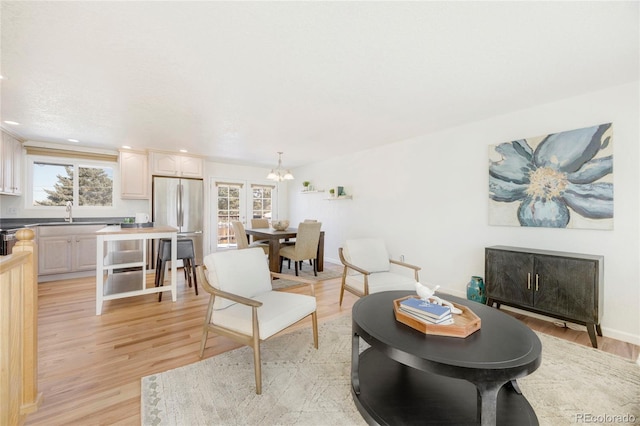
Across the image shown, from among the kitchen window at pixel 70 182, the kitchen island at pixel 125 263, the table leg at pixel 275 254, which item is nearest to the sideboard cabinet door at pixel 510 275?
the table leg at pixel 275 254

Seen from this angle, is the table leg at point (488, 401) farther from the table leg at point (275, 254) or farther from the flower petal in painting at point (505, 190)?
the table leg at point (275, 254)

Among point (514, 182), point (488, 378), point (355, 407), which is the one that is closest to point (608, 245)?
point (514, 182)

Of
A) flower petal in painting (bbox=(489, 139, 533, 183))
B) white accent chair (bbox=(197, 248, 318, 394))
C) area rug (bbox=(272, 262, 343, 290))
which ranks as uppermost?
flower petal in painting (bbox=(489, 139, 533, 183))

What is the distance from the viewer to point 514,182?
305 cm

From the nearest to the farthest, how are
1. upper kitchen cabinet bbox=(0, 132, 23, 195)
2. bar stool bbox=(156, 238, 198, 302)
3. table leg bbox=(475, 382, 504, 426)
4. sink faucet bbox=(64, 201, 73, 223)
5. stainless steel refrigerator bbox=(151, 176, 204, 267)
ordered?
table leg bbox=(475, 382, 504, 426), bar stool bbox=(156, 238, 198, 302), upper kitchen cabinet bbox=(0, 132, 23, 195), sink faucet bbox=(64, 201, 73, 223), stainless steel refrigerator bbox=(151, 176, 204, 267)

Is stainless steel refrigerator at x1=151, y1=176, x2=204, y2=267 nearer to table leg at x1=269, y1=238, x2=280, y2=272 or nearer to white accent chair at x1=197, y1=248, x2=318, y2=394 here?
table leg at x1=269, y1=238, x2=280, y2=272

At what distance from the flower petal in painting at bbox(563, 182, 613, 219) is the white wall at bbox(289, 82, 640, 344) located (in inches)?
2.7

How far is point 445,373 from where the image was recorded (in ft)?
3.85

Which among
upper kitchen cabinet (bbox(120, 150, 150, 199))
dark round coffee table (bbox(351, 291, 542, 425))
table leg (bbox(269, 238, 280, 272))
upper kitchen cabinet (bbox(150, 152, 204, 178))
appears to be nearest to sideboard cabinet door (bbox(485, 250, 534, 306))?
dark round coffee table (bbox(351, 291, 542, 425))

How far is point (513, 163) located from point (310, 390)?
3.19 meters

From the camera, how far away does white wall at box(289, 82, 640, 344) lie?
2389mm

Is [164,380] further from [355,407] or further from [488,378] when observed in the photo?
[488,378]

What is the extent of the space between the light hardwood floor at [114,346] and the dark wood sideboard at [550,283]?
29 centimetres

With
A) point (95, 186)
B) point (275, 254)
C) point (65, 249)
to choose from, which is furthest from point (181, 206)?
point (275, 254)
